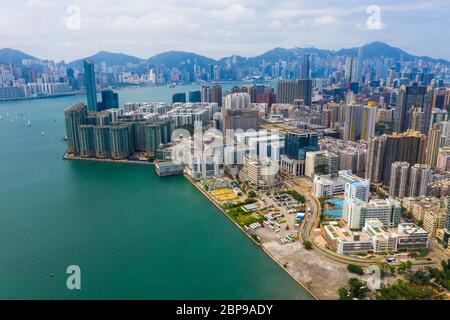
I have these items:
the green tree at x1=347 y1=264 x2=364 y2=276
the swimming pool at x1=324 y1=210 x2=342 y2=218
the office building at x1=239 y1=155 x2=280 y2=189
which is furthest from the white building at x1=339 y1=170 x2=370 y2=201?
the green tree at x1=347 y1=264 x2=364 y2=276

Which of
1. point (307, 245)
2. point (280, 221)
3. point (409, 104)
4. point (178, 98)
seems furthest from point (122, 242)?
point (178, 98)

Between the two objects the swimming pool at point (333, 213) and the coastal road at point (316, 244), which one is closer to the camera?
the coastal road at point (316, 244)

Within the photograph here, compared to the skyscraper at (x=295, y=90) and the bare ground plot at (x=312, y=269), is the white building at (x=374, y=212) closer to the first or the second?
the bare ground plot at (x=312, y=269)

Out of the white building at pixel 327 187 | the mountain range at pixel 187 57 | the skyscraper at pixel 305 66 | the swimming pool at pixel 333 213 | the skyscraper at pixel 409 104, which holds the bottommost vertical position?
the swimming pool at pixel 333 213

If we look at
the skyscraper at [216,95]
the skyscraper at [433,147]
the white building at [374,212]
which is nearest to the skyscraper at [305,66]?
the skyscraper at [216,95]

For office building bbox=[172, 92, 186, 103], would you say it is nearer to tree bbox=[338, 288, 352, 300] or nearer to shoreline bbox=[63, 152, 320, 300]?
Result: shoreline bbox=[63, 152, 320, 300]

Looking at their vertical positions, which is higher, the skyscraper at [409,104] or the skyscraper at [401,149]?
the skyscraper at [409,104]
